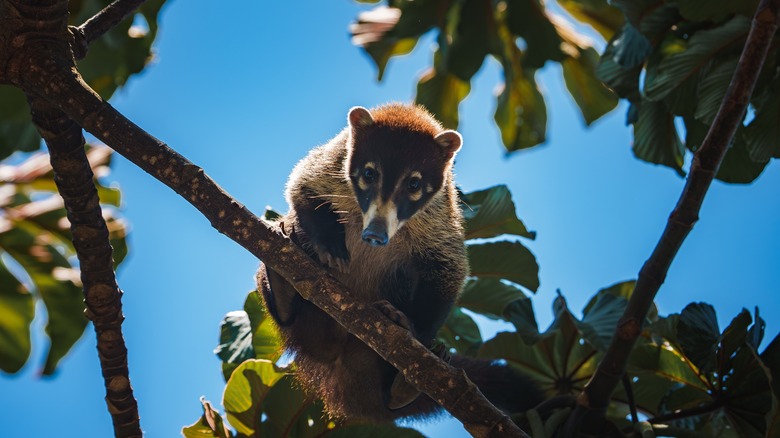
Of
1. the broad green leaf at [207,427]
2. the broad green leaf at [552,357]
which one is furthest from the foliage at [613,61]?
the broad green leaf at [207,427]

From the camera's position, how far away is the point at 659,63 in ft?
14.1

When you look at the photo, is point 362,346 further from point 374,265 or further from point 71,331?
point 71,331

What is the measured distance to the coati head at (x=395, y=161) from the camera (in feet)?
11.7

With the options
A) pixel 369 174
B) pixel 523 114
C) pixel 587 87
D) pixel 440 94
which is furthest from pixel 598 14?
pixel 369 174

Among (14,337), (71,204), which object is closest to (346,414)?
(71,204)

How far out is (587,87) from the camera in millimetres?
6371

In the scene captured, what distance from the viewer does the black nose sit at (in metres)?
3.26

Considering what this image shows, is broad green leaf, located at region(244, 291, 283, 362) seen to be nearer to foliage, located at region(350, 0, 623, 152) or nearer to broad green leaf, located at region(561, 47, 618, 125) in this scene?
foliage, located at region(350, 0, 623, 152)

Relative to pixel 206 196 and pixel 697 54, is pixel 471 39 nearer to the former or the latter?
pixel 697 54

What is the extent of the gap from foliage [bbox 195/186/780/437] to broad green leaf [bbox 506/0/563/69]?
2044 mm

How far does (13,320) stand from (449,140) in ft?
9.94

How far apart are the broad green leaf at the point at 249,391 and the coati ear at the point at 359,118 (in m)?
1.35

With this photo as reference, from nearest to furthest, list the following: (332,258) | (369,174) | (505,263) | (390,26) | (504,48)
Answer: (332,258) < (369,174) < (505,263) < (504,48) < (390,26)

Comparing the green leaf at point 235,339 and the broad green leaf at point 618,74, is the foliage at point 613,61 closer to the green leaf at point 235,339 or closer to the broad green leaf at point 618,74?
the broad green leaf at point 618,74
